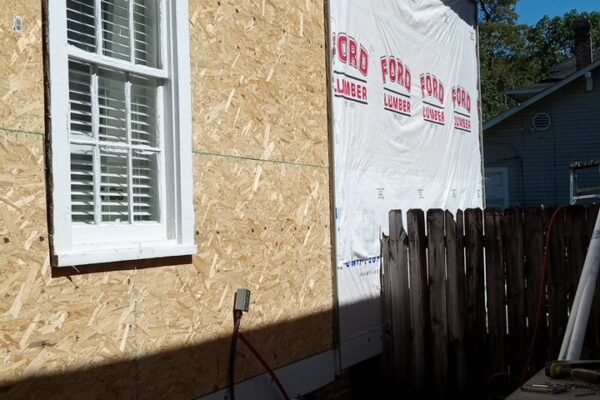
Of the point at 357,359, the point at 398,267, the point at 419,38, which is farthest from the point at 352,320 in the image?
the point at 419,38

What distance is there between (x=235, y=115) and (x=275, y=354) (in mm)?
1765

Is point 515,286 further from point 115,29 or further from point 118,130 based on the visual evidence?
point 115,29

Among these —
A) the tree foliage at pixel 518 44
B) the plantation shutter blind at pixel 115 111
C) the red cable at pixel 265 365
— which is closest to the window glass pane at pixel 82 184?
the plantation shutter blind at pixel 115 111

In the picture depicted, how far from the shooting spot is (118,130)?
14.1ft

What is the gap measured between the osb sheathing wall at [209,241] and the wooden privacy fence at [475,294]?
1.17 m

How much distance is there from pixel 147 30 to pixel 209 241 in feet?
4.53

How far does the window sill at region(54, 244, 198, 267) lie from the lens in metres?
3.73

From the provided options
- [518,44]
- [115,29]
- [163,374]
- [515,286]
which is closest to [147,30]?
[115,29]

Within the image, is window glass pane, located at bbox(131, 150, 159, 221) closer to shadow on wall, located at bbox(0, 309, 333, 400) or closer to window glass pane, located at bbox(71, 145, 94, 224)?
window glass pane, located at bbox(71, 145, 94, 224)

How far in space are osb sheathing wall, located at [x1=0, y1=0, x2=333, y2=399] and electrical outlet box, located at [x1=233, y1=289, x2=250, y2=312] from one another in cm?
6

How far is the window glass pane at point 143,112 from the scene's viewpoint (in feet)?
14.4

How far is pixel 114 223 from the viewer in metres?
4.21

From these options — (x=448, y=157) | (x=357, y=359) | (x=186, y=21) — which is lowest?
(x=357, y=359)

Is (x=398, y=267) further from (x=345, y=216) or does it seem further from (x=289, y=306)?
(x=289, y=306)
